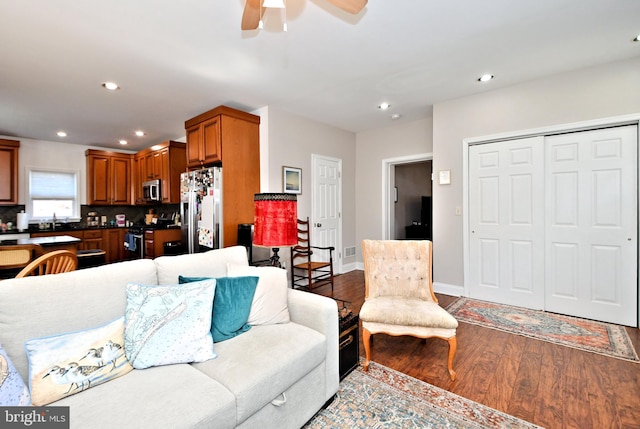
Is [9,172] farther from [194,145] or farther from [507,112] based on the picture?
[507,112]

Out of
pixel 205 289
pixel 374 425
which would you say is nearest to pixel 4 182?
pixel 205 289

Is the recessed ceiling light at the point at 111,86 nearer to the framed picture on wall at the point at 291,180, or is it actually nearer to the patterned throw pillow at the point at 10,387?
the framed picture on wall at the point at 291,180

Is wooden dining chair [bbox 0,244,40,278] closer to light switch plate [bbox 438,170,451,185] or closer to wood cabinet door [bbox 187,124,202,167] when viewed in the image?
wood cabinet door [bbox 187,124,202,167]

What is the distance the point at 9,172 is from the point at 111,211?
5.60ft

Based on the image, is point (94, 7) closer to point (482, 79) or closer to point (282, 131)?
point (282, 131)

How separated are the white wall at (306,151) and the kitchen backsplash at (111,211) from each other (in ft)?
10.5

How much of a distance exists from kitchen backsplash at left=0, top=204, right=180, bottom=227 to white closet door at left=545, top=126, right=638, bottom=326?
20.8 feet

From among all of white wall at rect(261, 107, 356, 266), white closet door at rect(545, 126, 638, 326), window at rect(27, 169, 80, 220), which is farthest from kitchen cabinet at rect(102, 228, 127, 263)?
white closet door at rect(545, 126, 638, 326)

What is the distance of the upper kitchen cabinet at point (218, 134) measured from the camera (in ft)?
11.6

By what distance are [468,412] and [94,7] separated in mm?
3561

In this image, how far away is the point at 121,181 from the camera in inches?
238

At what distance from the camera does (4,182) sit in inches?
190

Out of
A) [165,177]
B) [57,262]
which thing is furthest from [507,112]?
[165,177]

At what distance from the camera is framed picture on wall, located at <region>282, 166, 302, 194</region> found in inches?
157
